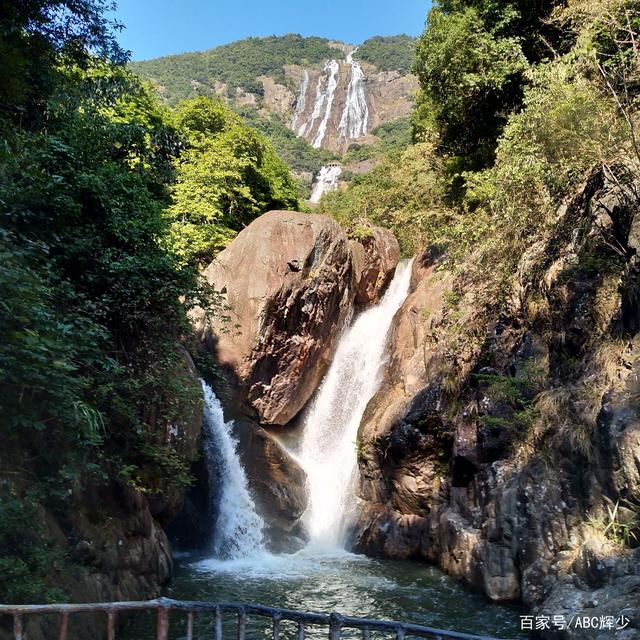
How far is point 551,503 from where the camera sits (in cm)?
802

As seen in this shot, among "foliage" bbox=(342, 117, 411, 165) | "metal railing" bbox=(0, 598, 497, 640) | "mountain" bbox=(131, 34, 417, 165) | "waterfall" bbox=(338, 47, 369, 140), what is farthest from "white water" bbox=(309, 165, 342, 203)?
"metal railing" bbox=(0, 598, 497, 640)

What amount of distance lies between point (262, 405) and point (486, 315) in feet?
22.0

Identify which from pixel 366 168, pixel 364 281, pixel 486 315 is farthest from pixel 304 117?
pixel 486 315

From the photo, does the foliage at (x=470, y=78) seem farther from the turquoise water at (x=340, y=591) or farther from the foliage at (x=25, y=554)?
the foliage at (x=25, y=554)

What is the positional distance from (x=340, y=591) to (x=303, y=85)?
102 meters

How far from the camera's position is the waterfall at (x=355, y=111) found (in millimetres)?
83625

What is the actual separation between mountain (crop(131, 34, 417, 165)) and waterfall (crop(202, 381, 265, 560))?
190 feet

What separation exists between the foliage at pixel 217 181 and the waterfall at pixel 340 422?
19.6 ft

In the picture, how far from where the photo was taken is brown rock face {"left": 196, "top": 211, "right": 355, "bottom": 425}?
15.0 meters

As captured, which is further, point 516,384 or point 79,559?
point 516,384

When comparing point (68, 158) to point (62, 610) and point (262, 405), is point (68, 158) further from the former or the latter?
point (262, 405)

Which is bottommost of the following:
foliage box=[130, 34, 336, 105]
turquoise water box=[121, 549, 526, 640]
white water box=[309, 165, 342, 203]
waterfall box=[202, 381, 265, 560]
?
turquoise water box=[121, 549, 526, 640]

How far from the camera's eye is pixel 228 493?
13.1 meters

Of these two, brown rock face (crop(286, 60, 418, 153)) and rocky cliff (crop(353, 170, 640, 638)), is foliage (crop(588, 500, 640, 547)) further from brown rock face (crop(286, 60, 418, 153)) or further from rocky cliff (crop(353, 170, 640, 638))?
brown rock face (crop(286, 60, 418, 153))
